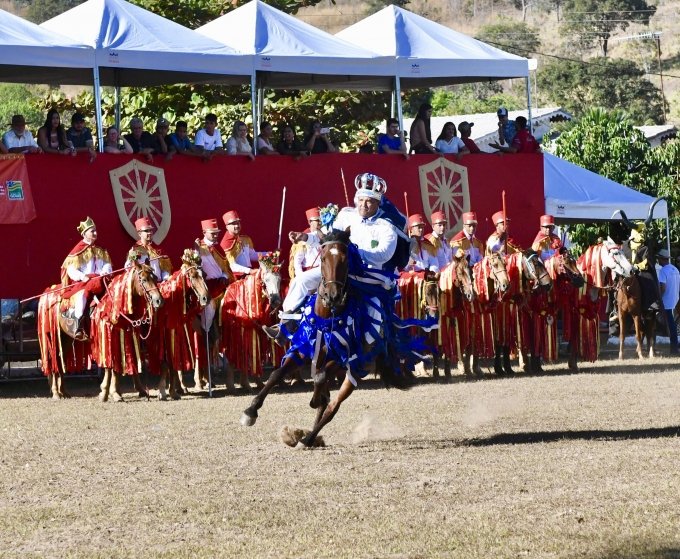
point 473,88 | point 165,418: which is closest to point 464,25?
point 473,88

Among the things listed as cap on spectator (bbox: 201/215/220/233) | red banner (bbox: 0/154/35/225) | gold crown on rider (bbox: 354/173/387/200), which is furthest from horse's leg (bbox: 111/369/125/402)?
gold crown on rider (bbox: 354/173/387/200)

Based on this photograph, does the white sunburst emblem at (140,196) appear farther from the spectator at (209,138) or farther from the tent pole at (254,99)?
the tent pole at (254,99)

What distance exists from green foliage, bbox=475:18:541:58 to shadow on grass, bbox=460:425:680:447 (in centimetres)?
8081

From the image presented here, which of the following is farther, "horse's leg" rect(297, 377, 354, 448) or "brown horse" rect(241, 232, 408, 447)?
"horse's leg" rect(297, 377, 354, 448)

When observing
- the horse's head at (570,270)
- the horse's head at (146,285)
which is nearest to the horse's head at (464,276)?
the horse's head at (570,270)

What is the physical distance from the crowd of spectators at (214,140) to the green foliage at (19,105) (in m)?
33.4

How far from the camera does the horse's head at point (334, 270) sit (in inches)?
469

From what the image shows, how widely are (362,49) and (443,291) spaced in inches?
182

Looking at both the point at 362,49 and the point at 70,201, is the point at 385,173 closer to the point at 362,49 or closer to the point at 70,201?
the point at 362,49

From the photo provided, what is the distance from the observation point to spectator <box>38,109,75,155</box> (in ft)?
65.2

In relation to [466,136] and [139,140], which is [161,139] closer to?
[139,140]

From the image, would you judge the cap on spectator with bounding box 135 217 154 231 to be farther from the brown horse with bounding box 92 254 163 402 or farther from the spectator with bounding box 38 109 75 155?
the spectator with bounding box 38 109 75 155

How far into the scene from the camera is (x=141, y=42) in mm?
20766

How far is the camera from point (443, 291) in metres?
20.9
